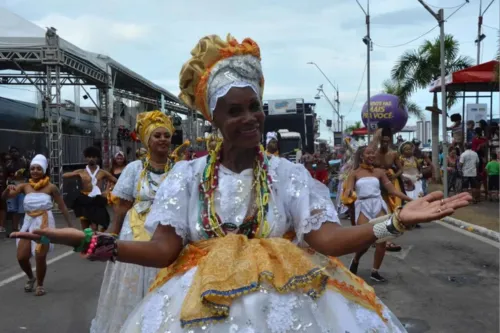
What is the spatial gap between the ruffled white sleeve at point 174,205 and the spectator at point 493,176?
14648 mm

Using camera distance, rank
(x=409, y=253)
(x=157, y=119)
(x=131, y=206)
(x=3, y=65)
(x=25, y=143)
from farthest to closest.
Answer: (x=3, y=65)
(x=25, y=143)
(x=409, y=253)
(x=157, y=119)
(x=131, y=206)

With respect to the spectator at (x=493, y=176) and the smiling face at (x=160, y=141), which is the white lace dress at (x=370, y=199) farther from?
the spectator at (x=493, y=176)

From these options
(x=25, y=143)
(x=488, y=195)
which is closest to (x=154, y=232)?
(x=25, y=143)

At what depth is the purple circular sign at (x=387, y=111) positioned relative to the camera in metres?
29.0

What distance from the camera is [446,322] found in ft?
17.6

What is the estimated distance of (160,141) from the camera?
17.6 feet

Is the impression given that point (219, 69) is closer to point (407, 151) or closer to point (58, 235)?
point (58, 235)

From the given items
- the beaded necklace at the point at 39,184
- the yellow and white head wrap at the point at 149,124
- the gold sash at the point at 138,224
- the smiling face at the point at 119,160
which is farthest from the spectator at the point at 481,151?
the gold sash at the point at 138,224

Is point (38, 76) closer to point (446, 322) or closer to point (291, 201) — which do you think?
point (446, 322)

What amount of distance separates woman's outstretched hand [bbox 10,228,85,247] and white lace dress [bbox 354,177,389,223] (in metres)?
5.84

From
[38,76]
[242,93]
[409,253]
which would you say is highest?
[38,76]

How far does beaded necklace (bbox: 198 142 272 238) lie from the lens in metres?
2.36

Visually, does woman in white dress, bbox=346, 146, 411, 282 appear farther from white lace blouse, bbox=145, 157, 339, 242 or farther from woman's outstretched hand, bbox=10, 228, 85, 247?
woman's outstretched hand, bbox=10, 228, 85, 247

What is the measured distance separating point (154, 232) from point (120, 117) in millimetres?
26005
